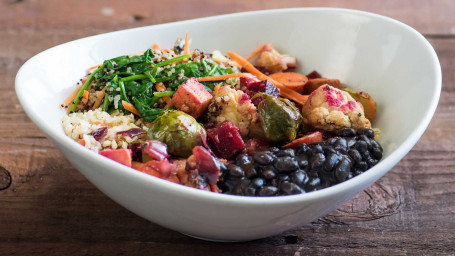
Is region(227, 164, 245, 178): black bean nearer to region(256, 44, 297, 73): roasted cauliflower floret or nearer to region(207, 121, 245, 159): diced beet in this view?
region(207, 121, 245, 159): diced beet

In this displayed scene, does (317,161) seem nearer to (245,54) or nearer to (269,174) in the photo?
(269,174)

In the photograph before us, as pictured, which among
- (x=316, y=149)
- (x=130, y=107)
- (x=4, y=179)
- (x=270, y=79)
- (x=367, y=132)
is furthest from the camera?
(x=270, y=79)

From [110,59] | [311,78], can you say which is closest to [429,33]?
[311,78]

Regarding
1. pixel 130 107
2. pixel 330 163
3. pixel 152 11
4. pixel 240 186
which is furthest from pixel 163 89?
pixel 152 11

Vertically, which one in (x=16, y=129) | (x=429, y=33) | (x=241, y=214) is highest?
(x=241, y=214)

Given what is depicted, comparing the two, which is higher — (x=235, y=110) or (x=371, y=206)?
(x=235, y=110)

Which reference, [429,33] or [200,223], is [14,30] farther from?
[429,33]
